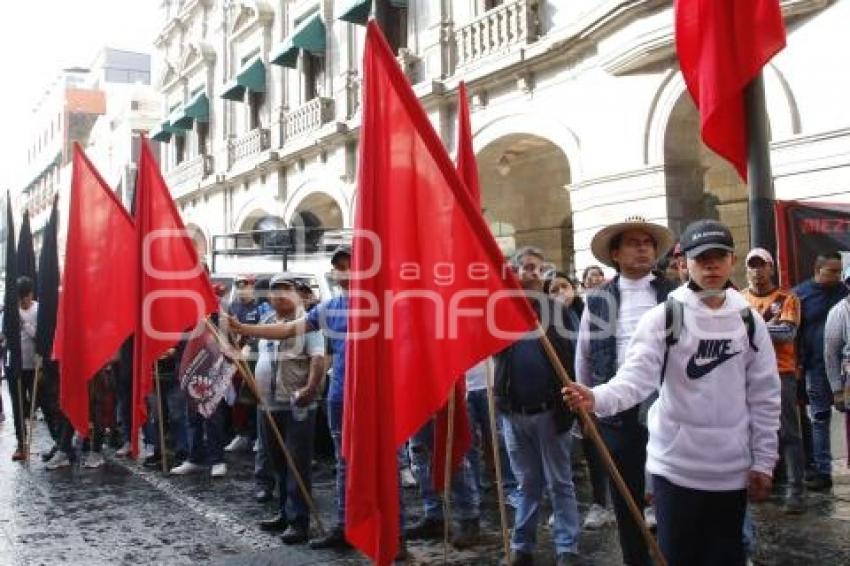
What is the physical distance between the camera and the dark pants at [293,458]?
4.91 meters

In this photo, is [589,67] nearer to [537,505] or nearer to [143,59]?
[537,505]

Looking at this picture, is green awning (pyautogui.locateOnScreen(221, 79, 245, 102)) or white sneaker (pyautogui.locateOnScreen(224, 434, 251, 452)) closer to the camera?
white sneaker (pyautogui.locateOnScreen(224, 434, 251, 452))

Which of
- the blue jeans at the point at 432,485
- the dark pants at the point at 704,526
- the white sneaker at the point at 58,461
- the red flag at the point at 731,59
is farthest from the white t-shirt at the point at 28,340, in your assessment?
the dark pants at the point at 704,526

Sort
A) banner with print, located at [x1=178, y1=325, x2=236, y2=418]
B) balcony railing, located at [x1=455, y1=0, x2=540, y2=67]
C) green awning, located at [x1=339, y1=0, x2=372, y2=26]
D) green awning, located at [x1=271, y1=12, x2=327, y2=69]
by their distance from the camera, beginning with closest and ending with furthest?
banner with print, located at [x1=178, y1=325, x2=236, y2=418] < balcony railing, located at [x1=455, y1=0, x2=540, y2=67] < green awning, located at [x1=339, y1=0, x2=372, y2=26] < green awning, located at [x1=271, y1=12, x2=327, y2=69]

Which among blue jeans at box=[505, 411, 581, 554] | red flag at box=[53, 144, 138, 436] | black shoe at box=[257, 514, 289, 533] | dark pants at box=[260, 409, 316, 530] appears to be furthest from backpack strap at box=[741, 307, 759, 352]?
red flag at box=[53, 144, 138, 436]

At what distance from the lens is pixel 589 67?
11.1 m

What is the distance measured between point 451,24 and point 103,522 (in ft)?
35.3

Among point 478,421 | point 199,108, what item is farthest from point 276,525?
point 199,108

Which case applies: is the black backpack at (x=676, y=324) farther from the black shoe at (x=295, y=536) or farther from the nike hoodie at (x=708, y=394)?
the black shoe at (x=295, y=536)

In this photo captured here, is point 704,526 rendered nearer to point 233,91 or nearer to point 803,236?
point 803,236

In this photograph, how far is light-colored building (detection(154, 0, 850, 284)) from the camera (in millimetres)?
8492

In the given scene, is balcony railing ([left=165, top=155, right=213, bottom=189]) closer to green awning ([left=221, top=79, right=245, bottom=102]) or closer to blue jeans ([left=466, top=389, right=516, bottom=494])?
green awning ([left=221, top=79, right=245, bottom=102])

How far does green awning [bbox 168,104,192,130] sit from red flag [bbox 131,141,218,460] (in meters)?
20.2

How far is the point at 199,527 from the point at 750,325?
3860 mm
